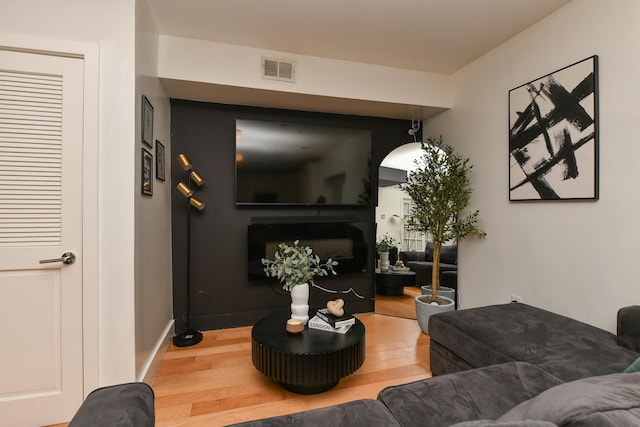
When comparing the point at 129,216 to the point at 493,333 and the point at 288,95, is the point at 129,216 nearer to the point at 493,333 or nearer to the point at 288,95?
the point at 288,95

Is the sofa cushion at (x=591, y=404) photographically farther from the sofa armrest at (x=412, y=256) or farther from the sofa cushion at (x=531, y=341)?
the sofa armrest at (x=412, y=256)

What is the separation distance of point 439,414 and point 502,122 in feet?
8.45

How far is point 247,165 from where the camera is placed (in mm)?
3166

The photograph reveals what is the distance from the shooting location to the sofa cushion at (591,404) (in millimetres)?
579

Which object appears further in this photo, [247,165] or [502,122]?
[247,165]

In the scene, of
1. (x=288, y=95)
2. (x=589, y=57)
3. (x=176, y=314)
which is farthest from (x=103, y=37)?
(x=589, y=57)

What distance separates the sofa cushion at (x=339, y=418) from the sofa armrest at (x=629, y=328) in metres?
1.52

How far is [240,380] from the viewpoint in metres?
2.19

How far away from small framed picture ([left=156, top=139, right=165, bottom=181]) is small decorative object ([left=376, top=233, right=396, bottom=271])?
2.46m

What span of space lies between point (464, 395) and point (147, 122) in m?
2.49

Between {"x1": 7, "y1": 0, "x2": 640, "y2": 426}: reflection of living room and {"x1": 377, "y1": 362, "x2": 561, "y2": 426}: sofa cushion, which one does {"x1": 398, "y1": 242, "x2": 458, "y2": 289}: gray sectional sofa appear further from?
{"x1": 377, "y1": 362, "x2": 561, "y2": 426}: sofa cushion

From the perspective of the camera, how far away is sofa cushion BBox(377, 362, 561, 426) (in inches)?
42.1

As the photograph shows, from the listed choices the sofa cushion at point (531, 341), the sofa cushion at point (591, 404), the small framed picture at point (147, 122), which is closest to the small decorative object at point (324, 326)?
the sofa cushion at point (531, 341)

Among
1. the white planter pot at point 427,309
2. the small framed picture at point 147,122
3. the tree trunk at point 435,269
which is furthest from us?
the tree trunk at point 435,269
